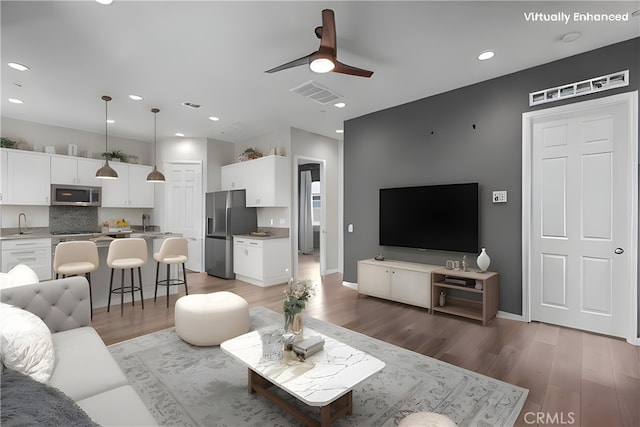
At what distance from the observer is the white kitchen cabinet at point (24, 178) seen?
4918 mm

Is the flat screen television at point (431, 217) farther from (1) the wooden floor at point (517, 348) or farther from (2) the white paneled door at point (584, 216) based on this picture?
(1) the wooden floor at point (517, 348)

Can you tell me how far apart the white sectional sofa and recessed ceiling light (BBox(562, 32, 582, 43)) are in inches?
167

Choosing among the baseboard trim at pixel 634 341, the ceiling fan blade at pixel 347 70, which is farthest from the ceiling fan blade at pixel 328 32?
the baseboard trim at pixel 634 341

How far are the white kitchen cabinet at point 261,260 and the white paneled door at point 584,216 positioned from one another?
12.3 ft

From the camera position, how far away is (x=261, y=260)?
5.38 m

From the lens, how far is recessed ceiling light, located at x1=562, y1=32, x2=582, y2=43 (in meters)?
2.85

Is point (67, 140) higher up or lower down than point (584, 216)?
higher up

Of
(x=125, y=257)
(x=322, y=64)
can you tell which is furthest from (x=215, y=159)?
(x=322, y=64)

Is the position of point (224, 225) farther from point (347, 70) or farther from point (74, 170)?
point (347, 70)

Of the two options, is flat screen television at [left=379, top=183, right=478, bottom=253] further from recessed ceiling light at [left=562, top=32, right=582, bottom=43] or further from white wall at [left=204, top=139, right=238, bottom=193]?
white wall at [left=204, top=139, right=238, bottom=193]

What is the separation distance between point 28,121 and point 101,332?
4477 millimetres

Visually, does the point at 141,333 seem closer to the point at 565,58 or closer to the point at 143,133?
the point at 143,133

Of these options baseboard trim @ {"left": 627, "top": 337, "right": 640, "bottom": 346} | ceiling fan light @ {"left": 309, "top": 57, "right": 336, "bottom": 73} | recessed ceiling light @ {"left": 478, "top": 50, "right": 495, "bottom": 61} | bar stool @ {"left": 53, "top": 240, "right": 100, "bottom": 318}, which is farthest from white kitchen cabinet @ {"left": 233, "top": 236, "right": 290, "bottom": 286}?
baseboard trim @ {"left": 627, "top": 337, "right": 640, "bottom": 346}

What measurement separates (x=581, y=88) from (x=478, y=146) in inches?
43.3
